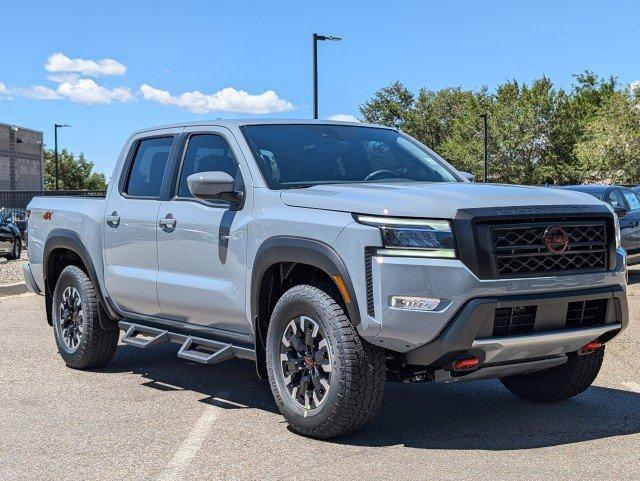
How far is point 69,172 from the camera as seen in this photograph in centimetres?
9356

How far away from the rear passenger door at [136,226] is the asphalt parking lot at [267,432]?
0.73 metres

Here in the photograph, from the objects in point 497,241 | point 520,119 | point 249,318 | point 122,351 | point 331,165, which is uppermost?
point 520,119

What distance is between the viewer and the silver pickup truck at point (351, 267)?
16.3 feet

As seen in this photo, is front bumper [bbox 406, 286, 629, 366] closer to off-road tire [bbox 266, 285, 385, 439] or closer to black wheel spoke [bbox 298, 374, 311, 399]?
off-road tire [bbox 266, 285, 385, 439]

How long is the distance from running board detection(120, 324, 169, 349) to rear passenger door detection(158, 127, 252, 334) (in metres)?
0.16

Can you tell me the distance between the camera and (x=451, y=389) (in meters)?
6.99

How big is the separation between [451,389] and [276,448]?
2.06m

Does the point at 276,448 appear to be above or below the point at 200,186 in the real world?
below

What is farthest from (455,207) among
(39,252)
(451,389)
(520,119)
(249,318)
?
(520,119)

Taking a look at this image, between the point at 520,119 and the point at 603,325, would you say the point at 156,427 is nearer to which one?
the point at 603,325

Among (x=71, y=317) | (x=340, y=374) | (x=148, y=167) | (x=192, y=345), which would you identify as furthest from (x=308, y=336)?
(x=71, y=317)

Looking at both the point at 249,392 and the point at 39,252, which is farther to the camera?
the point at 39,252

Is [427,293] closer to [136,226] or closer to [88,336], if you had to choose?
[136,226]

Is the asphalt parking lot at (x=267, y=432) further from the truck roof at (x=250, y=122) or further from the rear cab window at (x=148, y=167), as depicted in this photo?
the truck roof at (x=250, y=122)
